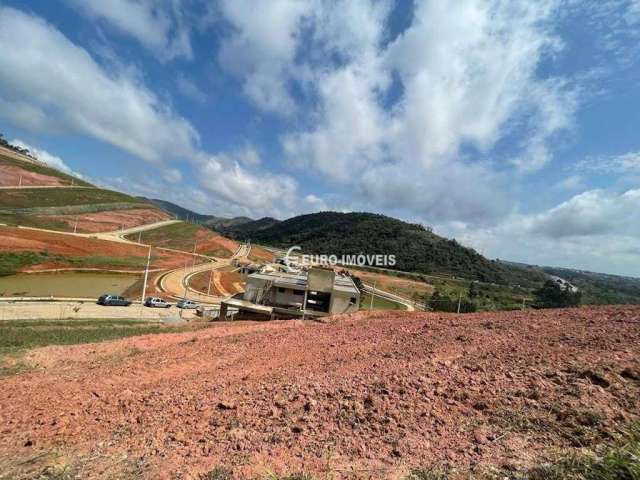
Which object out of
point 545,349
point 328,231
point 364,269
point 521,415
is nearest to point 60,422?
point 521,415

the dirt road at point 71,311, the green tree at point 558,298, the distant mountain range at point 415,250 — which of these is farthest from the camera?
the distant mountain range at point 415,250

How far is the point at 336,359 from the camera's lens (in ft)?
24.7

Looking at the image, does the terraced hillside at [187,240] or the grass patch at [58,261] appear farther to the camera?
the terraced hillside at [187,240]

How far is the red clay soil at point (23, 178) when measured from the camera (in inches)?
3989

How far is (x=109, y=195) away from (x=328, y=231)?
110 meters

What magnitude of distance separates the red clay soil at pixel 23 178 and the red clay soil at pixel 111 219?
29.2 m

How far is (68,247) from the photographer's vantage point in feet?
206

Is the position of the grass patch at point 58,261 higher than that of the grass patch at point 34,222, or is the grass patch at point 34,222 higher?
the grass patch at point 34,222

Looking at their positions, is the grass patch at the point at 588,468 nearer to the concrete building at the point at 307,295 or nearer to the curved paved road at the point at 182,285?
the concrete building at the point at 307,295

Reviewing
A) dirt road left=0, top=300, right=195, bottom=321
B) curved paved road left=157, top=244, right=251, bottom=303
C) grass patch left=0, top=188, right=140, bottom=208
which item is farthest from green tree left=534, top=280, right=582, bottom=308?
grass patch left=0, top=188, right=140, bottom=208

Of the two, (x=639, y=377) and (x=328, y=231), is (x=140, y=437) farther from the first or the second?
(x=328, y=231)

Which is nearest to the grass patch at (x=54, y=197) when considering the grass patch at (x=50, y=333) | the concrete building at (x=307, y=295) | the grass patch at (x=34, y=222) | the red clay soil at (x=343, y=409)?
the grass patch at (x=34, y=222)

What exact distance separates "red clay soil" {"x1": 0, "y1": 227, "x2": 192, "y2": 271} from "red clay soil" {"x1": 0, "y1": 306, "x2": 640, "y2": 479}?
62.2 metres

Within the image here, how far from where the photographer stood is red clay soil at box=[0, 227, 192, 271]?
179 feet
